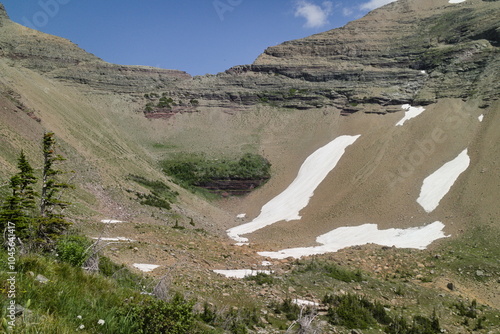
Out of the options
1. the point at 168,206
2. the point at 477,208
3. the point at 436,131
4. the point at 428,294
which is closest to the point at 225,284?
the point at 428,294

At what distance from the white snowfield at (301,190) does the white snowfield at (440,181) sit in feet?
42.0

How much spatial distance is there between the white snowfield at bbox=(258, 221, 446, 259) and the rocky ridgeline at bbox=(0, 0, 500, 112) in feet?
113

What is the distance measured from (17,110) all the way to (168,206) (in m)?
18.2

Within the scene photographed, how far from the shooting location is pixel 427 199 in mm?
35562

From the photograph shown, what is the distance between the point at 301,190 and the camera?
152 ft

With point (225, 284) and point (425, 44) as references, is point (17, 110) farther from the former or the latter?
point (425, 44)

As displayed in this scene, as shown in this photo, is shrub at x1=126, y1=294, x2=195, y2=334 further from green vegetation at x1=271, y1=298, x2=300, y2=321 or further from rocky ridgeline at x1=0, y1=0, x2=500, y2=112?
rocky ridgeline at x1=0, y1=0, x2=500, y2=112

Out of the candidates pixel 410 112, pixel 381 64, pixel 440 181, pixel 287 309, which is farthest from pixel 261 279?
pixel 381 64

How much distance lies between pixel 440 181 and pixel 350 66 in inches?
1693

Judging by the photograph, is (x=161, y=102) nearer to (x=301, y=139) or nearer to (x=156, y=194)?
(x=301, y=139)

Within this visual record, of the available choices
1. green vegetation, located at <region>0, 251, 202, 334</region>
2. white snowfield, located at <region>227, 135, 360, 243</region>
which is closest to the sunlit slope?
white snowfield, located at <region>227, 135, 360, 243</region>

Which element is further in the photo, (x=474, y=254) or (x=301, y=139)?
(x=301, y=139)

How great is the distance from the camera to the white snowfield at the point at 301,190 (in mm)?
39062

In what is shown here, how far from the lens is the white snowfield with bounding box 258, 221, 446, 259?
28.1 metres
